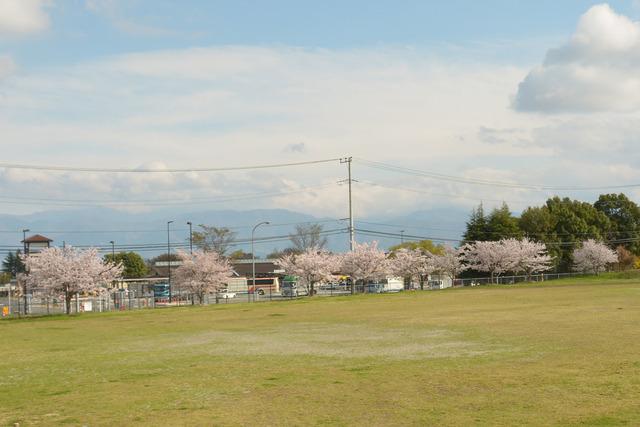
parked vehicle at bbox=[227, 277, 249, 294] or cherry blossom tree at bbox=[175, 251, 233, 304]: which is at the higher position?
cherry blossom tree at bbox=[175, 251, 233, 304]

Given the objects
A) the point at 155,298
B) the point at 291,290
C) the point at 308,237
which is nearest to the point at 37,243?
the point at 155,298

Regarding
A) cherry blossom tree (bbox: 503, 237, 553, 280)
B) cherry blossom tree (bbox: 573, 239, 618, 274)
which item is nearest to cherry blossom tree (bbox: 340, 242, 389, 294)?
cherry blossom tree (bbox: 503, 237, 553, 280)

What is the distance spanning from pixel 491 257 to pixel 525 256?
5190 millimetres

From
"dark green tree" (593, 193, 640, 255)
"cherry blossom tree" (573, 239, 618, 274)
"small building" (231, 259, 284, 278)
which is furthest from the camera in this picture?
"small building" (231, 259, 284, 278)

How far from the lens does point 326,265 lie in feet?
285

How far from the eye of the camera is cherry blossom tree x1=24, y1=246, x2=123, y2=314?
60.6 meters

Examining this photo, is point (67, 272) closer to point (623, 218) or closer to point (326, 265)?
point (326, 265)

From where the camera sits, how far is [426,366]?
68.9ft

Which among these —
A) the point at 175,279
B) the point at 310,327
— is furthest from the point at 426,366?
the point at 175,279

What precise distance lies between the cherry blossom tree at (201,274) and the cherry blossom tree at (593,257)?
204 ft

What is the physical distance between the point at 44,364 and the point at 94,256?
40.9 meters

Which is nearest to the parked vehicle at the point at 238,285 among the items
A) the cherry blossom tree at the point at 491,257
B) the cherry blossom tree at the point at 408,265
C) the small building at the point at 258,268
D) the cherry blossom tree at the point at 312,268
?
the cherry blossom tree at the point at 408,265

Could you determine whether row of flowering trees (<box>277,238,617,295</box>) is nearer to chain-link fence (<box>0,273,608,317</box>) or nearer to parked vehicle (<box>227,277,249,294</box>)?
chain-link fence (<box>0,273,608,317</box>)

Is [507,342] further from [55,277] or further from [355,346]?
[55,277]
